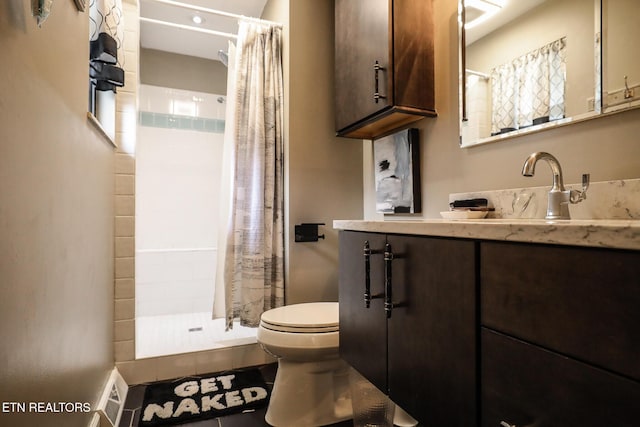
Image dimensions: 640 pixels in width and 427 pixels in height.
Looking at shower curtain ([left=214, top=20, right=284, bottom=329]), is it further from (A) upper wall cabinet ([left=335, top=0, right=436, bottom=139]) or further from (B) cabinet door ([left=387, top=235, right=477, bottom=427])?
(B) cabinet door ([left=387, top=235, right=477, bottom=427])

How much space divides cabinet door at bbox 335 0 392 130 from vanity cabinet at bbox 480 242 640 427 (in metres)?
1.03

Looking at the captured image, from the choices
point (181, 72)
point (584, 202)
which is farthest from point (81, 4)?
point (181, 72)

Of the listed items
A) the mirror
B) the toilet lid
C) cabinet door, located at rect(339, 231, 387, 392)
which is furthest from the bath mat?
the mirror

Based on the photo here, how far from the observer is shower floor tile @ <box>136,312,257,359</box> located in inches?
80.0

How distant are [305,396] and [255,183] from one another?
46.8 inches

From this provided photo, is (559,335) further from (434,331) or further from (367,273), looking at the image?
(367,273)

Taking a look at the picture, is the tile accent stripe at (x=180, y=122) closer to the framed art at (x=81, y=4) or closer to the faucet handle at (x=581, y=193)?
the framed art at (x=81, y=4)

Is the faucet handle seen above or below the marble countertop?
above

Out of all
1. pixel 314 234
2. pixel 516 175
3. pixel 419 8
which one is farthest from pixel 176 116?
pixel 516 175

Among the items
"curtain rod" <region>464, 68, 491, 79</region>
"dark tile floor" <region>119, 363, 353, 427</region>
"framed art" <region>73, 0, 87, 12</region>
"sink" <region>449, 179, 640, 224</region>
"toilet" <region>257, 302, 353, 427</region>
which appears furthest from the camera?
"dark tile floor" <region>119, 363, 353, 427</region>

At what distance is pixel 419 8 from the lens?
57.1 inches

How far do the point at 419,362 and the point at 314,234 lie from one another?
4.35ft

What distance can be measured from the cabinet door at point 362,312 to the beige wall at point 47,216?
827 mm

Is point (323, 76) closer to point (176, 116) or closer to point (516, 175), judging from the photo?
point (516, 175)
